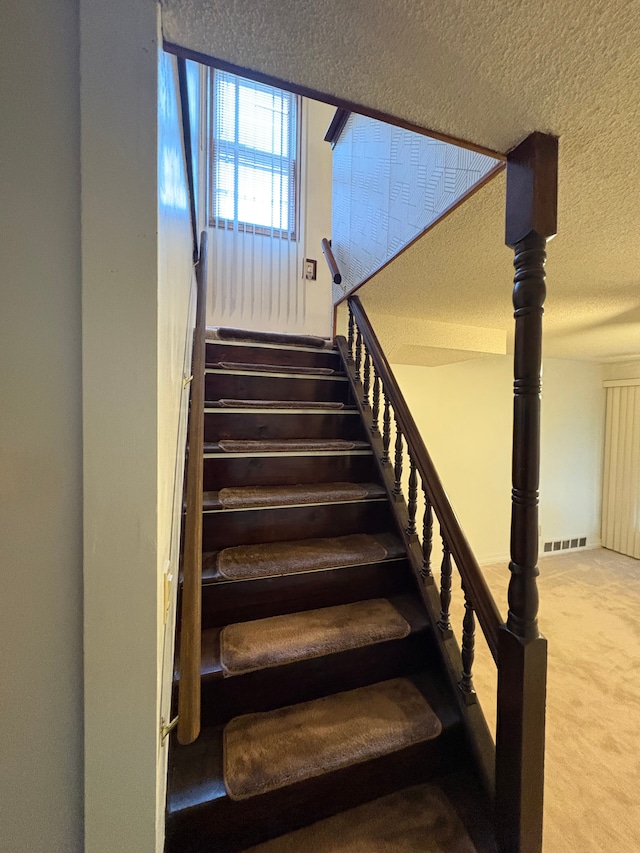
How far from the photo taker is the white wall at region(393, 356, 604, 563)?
3.54m

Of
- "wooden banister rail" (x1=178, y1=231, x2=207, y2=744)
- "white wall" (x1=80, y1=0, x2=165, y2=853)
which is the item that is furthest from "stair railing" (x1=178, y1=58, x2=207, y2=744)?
"white wall" (x1=80, y1=0, x2=165, y2=853)

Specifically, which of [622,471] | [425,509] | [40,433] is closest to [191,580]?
[40,433]

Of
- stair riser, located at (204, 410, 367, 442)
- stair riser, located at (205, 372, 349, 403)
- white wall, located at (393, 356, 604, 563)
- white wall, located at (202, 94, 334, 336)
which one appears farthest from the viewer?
white wall, located at (393, 356, 604, 563)

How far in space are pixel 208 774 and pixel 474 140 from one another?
1.87 meters

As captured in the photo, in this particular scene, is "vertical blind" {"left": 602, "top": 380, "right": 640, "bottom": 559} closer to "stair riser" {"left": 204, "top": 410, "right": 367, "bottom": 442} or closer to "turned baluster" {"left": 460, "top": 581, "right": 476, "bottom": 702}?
"stair riser" {"left": 204, "top": 410, "right": 367, "bottom": 442}

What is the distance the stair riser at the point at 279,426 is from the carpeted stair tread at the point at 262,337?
0.74m

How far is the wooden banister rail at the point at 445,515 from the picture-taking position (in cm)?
116

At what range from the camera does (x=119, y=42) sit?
0.55m

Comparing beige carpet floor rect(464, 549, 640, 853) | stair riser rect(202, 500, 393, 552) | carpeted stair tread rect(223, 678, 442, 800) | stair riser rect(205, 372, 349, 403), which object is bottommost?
beige carpet floor rect(464, 549, 640, 853)

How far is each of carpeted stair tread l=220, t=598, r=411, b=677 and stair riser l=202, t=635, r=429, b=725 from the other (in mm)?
39

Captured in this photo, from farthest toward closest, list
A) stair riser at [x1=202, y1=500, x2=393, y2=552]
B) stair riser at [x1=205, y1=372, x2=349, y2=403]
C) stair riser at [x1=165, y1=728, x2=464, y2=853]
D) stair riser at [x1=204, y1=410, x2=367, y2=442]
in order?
stair riser at [x1=205, y1=372, x2=349, y2=403], stair riser at [x1=204, y1=410, x2=367, y2=442], stair riser at [x1=202, y1=500, x2=393, y2=552], stair riser at [x1=165, y1=728, x2=464, y2=853]

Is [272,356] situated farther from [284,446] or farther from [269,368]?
[284,446]

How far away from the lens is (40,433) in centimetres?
55

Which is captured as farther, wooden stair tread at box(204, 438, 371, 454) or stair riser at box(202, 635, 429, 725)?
wooden stair tread at box(204, 438, 371, 454)
